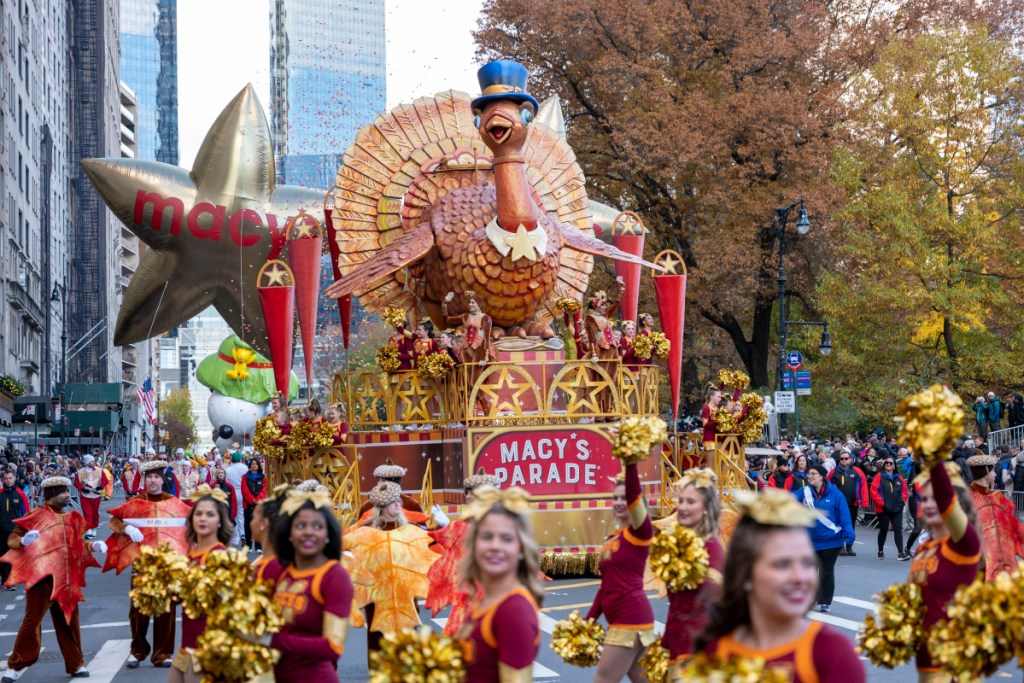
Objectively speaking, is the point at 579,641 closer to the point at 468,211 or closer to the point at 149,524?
the point at 149,524

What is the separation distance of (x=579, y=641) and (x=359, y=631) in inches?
289

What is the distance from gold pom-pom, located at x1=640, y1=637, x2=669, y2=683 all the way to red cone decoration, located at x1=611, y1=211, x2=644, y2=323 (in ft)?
49.7

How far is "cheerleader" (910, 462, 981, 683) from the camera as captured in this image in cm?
567

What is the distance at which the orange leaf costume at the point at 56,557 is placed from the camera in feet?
37.2

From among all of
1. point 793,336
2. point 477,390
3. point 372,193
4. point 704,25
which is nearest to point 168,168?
point 372,193

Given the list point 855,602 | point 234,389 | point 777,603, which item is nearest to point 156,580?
point 777,603

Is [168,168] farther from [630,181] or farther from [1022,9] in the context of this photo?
[1022,9]

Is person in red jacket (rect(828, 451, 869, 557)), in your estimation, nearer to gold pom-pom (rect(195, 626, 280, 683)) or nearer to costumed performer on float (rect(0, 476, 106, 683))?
costumed performer on float (rect(0, 476, 106, 683))

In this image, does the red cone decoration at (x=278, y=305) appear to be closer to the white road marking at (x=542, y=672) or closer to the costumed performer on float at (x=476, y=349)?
the costumed performer on float at (x=476, y=349)

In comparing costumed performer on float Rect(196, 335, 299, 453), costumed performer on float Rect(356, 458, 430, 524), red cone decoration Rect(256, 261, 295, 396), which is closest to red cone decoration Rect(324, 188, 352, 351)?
red cone decoration Rect(256, 261, 295, 396)

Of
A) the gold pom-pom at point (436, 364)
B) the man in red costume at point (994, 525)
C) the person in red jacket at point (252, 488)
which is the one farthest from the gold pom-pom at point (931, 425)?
the person in red jacket at point (252, 488)

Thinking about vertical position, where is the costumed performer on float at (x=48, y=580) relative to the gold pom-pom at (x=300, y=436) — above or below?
below

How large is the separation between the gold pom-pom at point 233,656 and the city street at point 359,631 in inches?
207

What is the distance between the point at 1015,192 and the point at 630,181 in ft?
32.2
